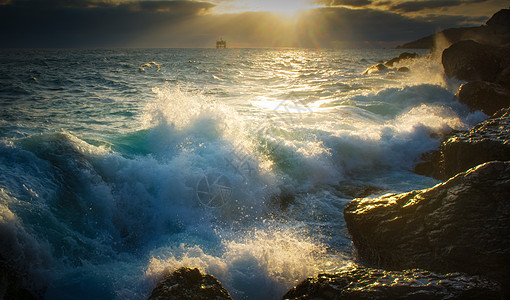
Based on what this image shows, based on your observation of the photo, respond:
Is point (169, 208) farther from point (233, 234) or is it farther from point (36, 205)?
point (36, 205)

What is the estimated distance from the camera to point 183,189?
17.2ft

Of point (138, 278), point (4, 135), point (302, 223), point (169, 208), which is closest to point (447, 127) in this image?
point (302, 223)

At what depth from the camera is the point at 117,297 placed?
3027 mm

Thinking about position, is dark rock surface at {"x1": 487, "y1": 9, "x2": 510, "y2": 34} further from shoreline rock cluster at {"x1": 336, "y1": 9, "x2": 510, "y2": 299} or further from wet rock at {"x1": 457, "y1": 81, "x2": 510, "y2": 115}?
shoreline rock cluster at {"x1": 336, "y1": 9, "x2": 510, "y2": 299}

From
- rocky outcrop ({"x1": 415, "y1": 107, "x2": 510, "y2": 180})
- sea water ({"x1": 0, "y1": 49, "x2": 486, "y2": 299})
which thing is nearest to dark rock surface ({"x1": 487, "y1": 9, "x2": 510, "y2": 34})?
sea water ({"x1": 0, "y1": 49, "x2": 486, "y2": 299})

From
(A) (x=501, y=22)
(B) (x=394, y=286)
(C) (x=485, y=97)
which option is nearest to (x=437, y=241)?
(B) (x=394, y=286)

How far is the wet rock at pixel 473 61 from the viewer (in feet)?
47.7

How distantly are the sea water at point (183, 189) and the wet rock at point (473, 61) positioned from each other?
690 centimetres

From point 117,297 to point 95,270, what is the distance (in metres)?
0.62

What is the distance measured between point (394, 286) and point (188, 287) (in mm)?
1898

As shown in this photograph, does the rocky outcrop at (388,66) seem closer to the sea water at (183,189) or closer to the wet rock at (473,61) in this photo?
the wet rock at (473,61)

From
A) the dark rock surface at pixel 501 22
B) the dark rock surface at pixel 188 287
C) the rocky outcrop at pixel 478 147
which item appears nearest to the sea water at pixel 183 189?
the dark rock surface at pixel 188 287

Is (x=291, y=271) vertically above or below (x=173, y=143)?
below

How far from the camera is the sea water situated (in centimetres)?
335
